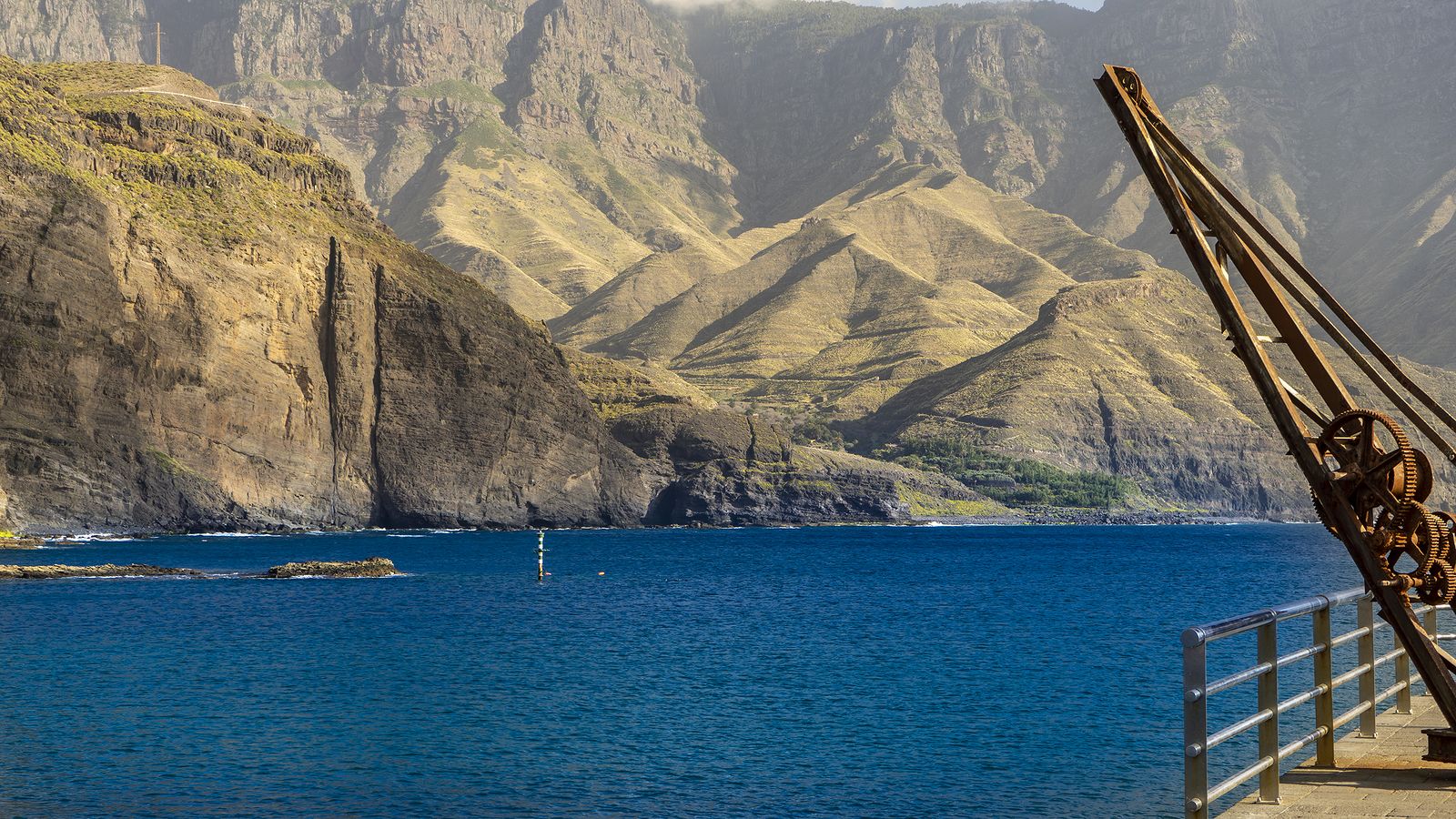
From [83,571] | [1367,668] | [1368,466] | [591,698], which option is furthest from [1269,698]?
[83,571]

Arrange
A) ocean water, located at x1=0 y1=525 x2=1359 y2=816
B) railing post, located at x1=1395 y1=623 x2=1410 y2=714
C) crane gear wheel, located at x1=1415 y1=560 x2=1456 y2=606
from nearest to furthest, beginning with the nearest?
crane gear wheel, located at x1=1415 y1=560 x2=1456 y2=606, railing post, located at x1=1395 y1=623 x2=1410 y2=714, ocean water, located at x1=0 y1=525 x2=1359 y2=816

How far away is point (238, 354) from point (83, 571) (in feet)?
186

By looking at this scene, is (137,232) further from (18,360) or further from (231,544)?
(231,544)

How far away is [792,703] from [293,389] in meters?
122

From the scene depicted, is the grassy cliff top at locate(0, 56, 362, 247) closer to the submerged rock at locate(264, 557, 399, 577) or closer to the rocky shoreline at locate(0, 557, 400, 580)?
the rocky shoreline at locate(0, 557, 400, 580)

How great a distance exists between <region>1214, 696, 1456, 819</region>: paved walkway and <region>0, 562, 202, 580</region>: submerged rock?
9001cm

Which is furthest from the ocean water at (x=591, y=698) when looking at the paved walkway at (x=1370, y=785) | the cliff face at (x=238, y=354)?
the cliff face at (x=238, y=354)

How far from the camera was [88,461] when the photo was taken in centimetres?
13450

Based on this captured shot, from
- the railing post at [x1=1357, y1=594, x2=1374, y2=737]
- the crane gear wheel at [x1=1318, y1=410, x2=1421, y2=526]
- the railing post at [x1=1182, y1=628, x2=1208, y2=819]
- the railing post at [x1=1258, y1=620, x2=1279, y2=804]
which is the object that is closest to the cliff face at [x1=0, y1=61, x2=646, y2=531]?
the railing post at [x1=1357, y1=594, x2=1374, y2=737]

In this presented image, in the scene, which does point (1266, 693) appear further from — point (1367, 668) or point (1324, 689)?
point (1367, 668)

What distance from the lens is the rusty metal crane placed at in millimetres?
12953

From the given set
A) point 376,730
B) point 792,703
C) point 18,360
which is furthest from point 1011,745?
point 18,360

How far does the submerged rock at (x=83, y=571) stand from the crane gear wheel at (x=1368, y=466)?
302ft

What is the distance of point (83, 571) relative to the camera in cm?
9562
